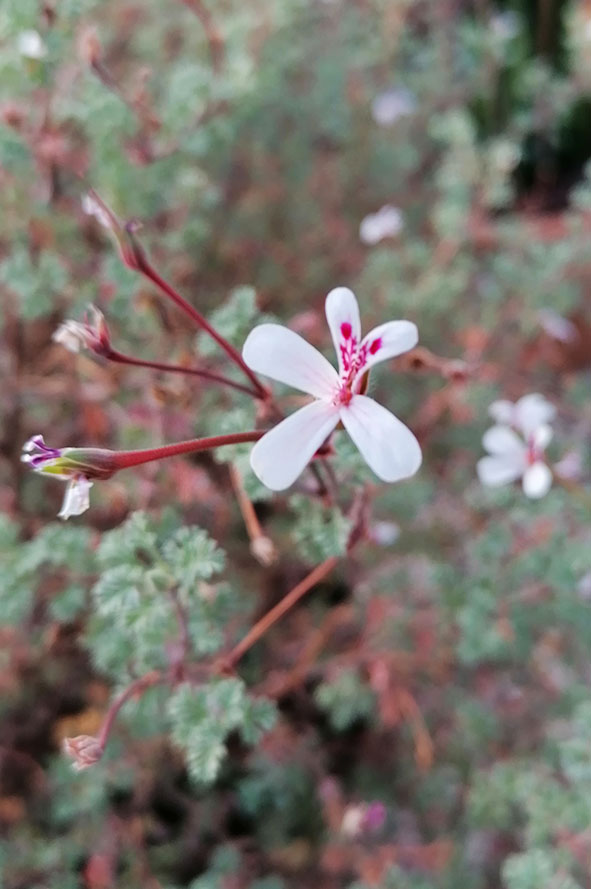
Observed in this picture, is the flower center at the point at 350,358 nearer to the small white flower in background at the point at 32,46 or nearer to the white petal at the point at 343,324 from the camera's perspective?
the white petal at the point at 343,324

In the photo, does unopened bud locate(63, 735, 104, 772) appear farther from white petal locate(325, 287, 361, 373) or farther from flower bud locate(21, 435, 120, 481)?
white petal locate(325, 287, 361, 373)

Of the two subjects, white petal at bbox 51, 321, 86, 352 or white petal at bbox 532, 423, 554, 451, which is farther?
white petal at bbox 532, 423, 554, 451

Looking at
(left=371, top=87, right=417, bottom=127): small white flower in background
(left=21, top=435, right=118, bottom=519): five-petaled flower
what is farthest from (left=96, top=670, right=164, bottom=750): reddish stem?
(left=371, top=87, right=417, bottom=127): small white flower in background

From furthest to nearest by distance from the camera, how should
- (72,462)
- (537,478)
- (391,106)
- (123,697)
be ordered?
(391,106) → (537,478) → (123,697) → (72,462)

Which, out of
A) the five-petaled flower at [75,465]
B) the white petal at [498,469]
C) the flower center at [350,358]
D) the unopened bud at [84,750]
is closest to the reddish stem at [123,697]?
the unopened bud at [84,750]

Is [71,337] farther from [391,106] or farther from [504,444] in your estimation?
[391,106]

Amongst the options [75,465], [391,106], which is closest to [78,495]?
[75,465]
